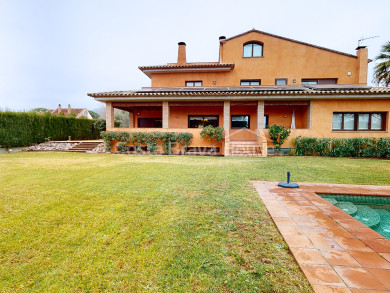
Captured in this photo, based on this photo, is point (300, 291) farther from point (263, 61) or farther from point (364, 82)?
point (364, 82)

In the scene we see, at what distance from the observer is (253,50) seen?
16.9m

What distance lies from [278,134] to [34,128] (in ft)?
63.4

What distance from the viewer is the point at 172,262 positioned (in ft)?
6.74

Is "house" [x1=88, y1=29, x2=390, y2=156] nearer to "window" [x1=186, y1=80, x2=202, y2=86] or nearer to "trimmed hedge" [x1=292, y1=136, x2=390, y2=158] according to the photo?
"window" [x1=186, y1=80, x2=202, y2=86]

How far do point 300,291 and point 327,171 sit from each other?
21.9 ft

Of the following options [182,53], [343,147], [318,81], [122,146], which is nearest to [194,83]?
[182,53]

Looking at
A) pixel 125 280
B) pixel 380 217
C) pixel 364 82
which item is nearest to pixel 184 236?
pixel 125 280

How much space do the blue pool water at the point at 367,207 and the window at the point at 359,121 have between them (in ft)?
34.6

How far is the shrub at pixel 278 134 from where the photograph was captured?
11.9m

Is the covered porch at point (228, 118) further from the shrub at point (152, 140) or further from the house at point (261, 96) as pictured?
the shrub at point (152, 140)

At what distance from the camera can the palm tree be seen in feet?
58.9

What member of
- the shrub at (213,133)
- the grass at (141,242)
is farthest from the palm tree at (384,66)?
the grass at (141,242)

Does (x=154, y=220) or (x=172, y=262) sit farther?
(x=154, y=220)

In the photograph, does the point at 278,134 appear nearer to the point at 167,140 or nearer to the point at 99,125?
the point at 167,140
